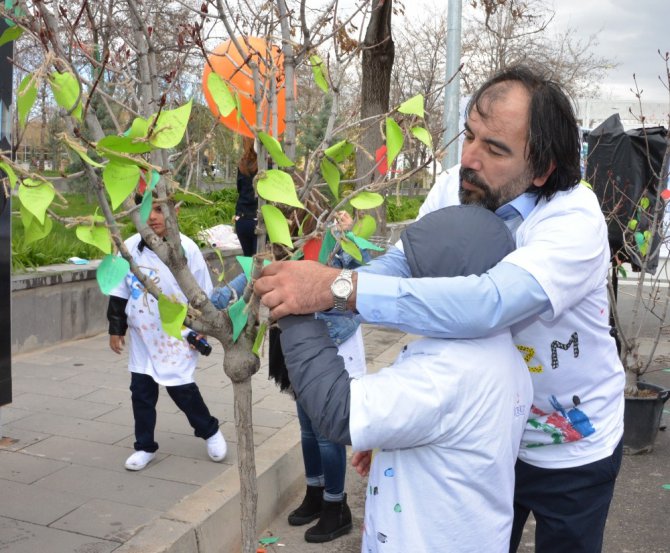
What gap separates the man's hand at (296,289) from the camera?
1615mm

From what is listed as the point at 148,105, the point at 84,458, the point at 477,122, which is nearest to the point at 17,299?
the point at 84,458

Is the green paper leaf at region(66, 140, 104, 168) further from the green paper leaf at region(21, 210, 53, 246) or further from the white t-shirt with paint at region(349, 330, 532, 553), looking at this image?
the white t-shirt with paint at region(349, 330, 532, 553)

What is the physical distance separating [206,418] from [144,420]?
1.12 feet

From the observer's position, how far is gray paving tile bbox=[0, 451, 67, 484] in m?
4.01

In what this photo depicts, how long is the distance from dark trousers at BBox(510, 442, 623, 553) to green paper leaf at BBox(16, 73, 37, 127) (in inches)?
63.8

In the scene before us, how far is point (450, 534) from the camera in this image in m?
1.69

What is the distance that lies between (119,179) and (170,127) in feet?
0.46

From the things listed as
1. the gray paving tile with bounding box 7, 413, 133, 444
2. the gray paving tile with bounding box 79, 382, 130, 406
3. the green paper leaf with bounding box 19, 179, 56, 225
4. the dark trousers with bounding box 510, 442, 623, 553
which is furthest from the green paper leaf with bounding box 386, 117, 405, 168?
the gray paving tile with bounding box 79, 382, 130, 406

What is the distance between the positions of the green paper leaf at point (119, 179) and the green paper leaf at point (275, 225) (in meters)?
0.29

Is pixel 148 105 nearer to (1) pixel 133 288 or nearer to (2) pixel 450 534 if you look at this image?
(2) pixel 450 534

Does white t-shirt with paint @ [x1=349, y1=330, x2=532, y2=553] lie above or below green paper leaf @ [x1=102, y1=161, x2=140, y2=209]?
below

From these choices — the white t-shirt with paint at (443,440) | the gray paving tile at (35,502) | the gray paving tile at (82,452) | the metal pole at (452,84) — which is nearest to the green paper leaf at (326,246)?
the white t-shirt with paint at (443,440)

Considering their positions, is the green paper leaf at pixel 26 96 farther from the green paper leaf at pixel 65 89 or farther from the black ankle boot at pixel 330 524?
the black ankle boot at pixel 330 524

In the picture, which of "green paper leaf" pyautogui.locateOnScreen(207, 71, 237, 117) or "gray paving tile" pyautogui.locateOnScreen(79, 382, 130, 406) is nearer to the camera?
"green paper leaf" pyautogui.locateOnScreen(207, 71, 237, 117)
